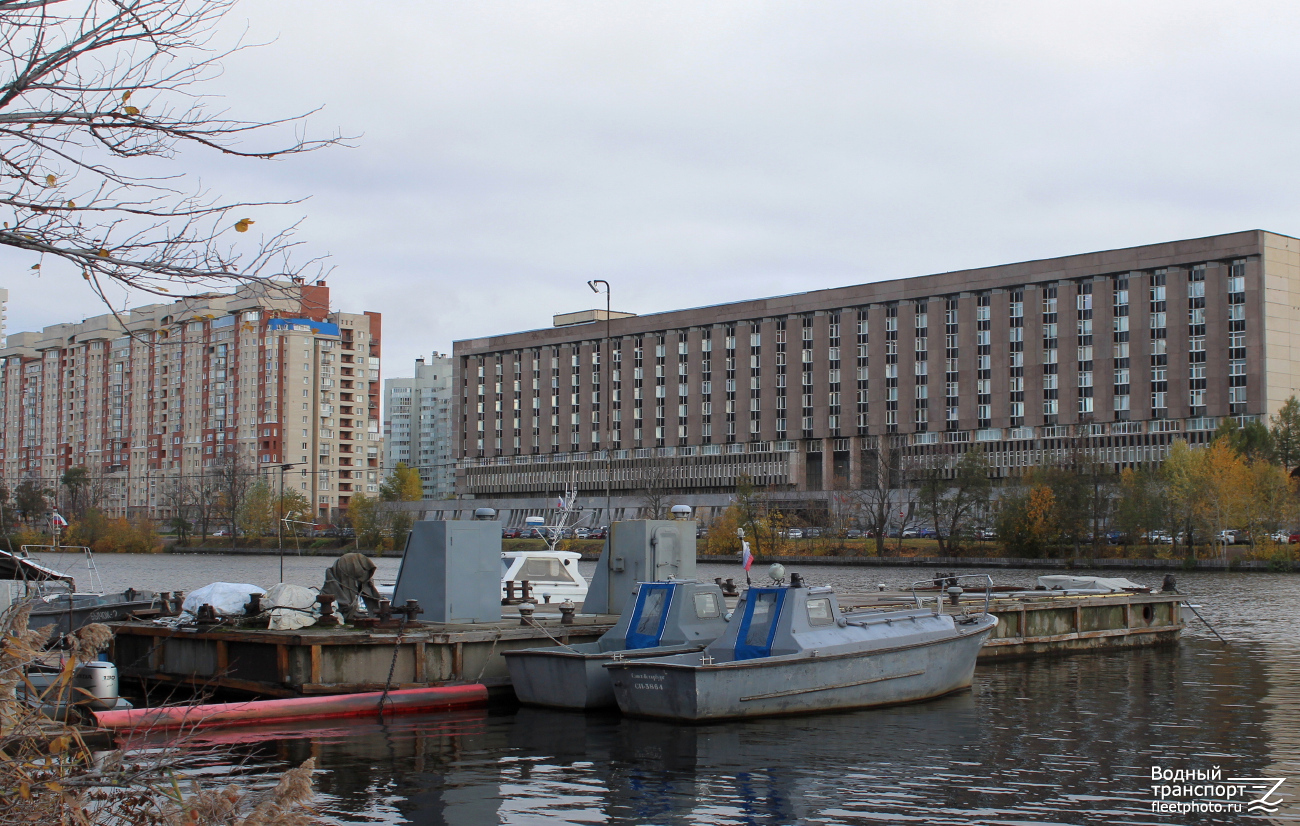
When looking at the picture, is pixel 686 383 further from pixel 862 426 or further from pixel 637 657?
pixel 637 657

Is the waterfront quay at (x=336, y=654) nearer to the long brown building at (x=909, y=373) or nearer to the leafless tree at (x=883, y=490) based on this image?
the long brown building at (x=909, y=373)

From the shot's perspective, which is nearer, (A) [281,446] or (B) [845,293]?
(B) [845,293]

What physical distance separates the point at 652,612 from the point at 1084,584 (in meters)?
19.5

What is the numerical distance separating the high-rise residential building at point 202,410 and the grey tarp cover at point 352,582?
5509 inches

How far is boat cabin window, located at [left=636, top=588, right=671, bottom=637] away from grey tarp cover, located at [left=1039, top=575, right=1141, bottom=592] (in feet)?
60.9

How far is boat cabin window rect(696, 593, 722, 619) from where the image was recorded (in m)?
23.5

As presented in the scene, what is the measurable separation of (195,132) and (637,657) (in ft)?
52.5

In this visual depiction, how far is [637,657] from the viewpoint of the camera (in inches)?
856

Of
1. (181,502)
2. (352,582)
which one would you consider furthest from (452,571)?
(181,502)

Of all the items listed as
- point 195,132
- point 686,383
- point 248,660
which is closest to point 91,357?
point 686,383

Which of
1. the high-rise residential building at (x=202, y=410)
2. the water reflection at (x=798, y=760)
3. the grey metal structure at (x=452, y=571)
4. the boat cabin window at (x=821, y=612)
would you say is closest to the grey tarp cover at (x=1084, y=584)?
the water reflection at (x=798, y=760)

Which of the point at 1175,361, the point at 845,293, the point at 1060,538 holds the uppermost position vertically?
the point at 845,293

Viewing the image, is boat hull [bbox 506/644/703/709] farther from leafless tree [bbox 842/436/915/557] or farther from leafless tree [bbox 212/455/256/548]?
leafless tree [bbox 212/455/256/548]

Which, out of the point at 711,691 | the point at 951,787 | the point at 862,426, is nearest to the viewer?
the point at 951,787
